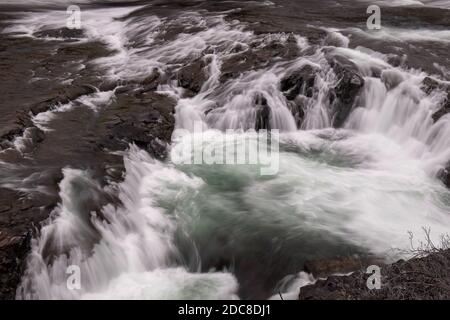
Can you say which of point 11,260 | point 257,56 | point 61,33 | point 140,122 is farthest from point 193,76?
point 11,260

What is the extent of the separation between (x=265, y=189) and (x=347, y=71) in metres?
3.78

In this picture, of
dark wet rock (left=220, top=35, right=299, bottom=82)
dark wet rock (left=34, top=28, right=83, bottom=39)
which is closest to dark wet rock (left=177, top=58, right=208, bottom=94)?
dark wet rock (left=220, top=35, right=299, bottom=82)

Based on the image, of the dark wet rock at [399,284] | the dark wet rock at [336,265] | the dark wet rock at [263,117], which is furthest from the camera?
the dark wet rock at [263,117]

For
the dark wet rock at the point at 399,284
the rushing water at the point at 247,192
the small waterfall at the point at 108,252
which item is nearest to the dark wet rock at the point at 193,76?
the rushing water at the point at 247,192

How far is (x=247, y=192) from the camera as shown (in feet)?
28.4

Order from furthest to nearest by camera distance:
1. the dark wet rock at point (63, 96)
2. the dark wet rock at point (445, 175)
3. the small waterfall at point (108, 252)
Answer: the dark wet rock at point (63, 96) < the dark wet rock at point (445, 175) < the small waterfall at point (108, 252)

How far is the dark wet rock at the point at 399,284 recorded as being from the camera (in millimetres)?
5449

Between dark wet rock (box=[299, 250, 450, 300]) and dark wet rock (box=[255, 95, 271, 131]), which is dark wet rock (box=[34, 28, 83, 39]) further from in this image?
dark wet rock (box=[299, 250, 450, 300])

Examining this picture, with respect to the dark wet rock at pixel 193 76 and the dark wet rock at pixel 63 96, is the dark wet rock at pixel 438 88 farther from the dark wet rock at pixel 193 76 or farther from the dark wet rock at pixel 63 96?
the dark wet rock at pixel 63 96

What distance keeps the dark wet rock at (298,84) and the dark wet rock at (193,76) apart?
1.83 metres

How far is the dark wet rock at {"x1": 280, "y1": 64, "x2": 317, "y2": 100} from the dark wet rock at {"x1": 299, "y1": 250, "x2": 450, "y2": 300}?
223 inches

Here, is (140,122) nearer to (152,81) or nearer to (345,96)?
(152,81)
